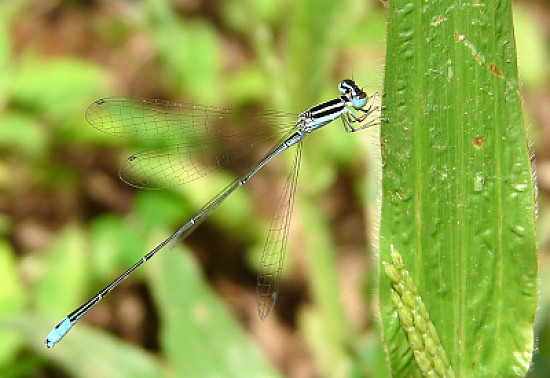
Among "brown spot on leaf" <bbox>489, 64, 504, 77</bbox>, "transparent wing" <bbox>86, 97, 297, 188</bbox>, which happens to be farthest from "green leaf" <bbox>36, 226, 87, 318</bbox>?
"brown spot on leaf" <bbox>489, 64, 504, 77</bbox>

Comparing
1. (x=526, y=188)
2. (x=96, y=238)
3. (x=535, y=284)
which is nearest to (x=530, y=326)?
(x=535, y=284)

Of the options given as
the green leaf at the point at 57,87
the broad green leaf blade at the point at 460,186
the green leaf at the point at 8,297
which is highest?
the green leaf at the point at 57,87

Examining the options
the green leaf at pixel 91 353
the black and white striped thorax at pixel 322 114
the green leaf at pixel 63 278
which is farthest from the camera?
the green leaf at pixel 63 278

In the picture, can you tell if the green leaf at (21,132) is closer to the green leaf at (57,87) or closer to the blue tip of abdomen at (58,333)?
the green leaf at (57,87)

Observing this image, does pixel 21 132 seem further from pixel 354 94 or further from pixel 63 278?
pixel 354 94

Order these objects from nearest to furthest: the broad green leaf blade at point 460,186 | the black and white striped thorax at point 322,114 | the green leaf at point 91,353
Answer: the broad green leaf blade at point 460,186
the black and white striped thorax at point 322,114
the green leaf at point 91,353

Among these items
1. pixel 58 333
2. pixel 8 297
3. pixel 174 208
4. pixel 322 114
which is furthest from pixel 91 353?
pixel 322 114

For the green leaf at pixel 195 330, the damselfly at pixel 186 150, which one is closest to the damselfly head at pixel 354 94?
the damselfly at pixel 186 150
